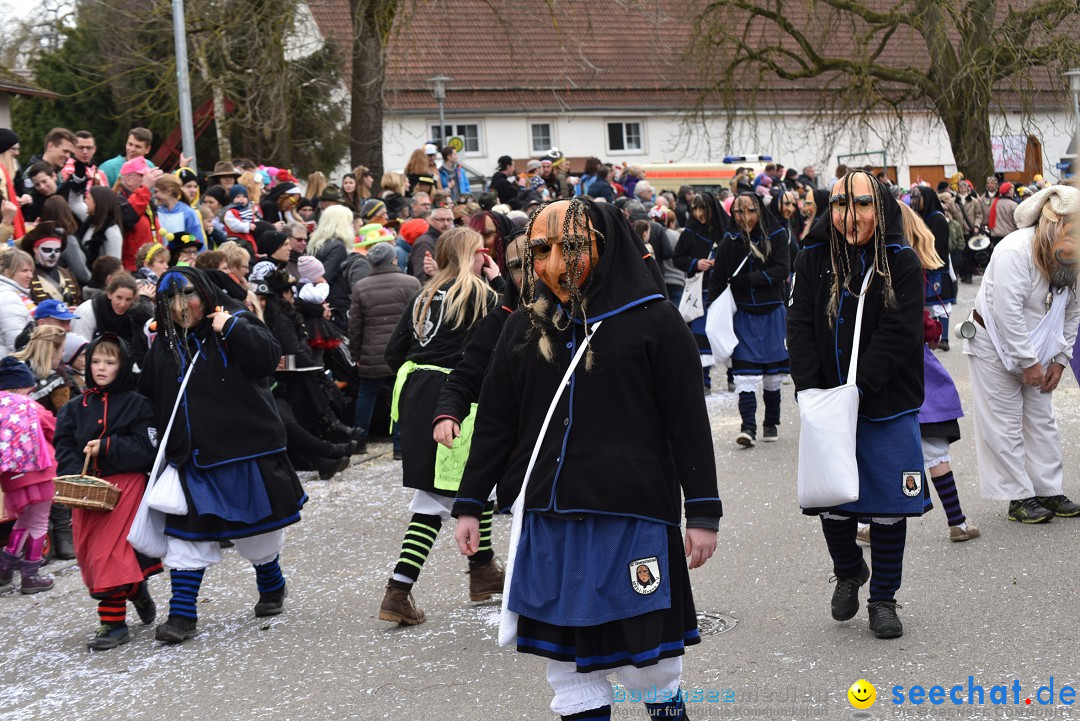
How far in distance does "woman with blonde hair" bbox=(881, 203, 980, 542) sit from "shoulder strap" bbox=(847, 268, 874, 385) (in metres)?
0.85

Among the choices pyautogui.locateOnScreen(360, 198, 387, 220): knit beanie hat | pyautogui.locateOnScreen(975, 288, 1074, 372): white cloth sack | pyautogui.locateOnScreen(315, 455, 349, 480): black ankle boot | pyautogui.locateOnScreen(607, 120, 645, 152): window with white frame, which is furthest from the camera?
pyautogui.locateOnScreen(607, 120, 645, 152): window with white frame

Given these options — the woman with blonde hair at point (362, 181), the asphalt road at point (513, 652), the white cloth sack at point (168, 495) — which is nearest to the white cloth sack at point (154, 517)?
the white cloth sack at point (168, 495)

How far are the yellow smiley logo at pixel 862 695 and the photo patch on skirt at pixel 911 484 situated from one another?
0.88 m

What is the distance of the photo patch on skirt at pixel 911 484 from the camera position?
18.1 feet

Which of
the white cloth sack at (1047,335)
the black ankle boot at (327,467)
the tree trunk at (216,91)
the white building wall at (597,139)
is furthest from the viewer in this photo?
the white building wall at (597,139)

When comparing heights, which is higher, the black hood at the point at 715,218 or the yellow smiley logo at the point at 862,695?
the black hood at the point at 715,218

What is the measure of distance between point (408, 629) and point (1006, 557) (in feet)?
10.0

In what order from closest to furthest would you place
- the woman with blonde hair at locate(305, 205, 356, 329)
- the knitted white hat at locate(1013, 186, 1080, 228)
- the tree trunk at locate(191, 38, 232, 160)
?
the knitted white hat at locate(1013, 186, 1080, 228) → the woman with blonde hair at locate(305, 205, 356, 329) → the tree trunk at locate(191, 38, 232, 160)

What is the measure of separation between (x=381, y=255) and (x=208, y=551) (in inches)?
191

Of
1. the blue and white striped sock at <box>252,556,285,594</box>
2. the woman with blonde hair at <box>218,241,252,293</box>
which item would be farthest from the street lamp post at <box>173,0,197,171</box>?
the blue and white striped sock at <box>252,556,285,594</box>

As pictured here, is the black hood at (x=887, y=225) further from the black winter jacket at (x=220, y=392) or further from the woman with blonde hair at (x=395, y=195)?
the woman with blonde hair at (x=395, y=195)

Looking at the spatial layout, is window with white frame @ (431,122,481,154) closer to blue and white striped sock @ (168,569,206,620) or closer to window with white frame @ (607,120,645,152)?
window with white frame @ (607,120,645,152)

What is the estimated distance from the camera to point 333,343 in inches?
444

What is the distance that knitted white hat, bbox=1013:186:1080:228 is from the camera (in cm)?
701
